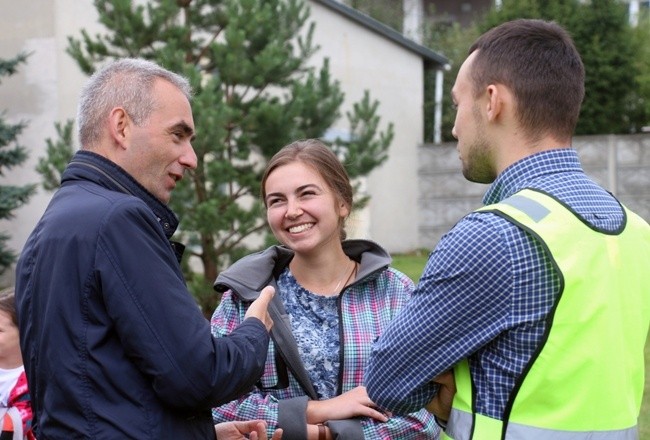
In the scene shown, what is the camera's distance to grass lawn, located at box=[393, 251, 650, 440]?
7018 mm

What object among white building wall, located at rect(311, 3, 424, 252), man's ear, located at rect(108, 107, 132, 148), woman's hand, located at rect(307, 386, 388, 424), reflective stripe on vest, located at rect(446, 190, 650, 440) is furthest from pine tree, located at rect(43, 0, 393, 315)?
white building wall, located at rect(311, 3, 424, 252)

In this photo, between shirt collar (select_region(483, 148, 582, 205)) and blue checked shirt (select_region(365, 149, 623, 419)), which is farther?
shirt collar (select_region(483, 148, 582, 205))

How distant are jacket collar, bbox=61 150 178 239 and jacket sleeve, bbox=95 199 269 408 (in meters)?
0.13

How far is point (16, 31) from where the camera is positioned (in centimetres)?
1538

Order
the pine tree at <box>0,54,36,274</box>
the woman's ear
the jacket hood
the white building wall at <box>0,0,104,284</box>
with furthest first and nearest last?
1. the white building wall at <box>0,0,104,284</box>
2. the pine tree at <box>0,54,36,274</box>
3. the woman's ear
4. the jacket hood

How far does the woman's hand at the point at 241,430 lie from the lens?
289cm

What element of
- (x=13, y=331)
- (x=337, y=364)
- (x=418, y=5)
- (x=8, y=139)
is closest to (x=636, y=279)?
(x=337, y=364)

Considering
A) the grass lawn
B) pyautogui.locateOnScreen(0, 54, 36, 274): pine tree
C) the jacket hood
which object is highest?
the jacket hood

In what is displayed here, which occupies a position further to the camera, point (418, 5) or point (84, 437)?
point (418, 5)

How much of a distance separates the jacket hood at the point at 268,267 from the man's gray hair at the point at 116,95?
80 centimetres

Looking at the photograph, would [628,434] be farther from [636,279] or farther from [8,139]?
[8,139]

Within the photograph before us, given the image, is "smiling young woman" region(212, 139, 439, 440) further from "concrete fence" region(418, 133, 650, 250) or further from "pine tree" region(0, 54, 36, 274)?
"concrete fence" region(418, 133, 650, 250)

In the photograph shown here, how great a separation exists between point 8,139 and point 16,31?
272 cm

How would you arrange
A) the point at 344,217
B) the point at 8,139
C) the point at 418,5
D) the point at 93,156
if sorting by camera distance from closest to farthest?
1. the point at 93,156
2. the point at 344,217
3. the point at 8,139
4. the point at 418,5
